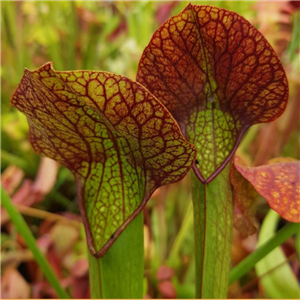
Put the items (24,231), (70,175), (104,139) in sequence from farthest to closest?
(70,175) < (24,231) < (104,139)

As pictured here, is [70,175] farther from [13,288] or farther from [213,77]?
[213,77]

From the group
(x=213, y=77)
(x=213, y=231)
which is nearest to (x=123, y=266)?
(x=213, y=231)

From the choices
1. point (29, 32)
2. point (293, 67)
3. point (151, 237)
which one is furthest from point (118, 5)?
point (151, 237)

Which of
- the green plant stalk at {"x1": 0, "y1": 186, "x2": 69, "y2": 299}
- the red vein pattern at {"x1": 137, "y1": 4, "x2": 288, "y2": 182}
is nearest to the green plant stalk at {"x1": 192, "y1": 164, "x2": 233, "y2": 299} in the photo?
the red vein pattern at {"x1": 137, "y1": 4, "x2": 288, "y2": 182}

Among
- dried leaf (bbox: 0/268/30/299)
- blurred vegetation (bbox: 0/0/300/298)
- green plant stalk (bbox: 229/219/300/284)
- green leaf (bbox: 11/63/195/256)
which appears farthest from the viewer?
blurred vegetation (bbox: 0/0/300/298)

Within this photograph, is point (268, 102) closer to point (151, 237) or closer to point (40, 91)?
point (40, 91)

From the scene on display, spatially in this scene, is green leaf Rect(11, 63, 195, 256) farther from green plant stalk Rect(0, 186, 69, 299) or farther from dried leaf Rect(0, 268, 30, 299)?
dried leaf Rect(0, 268, 30, 299)

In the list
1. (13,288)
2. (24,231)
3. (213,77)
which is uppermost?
(213,77)
